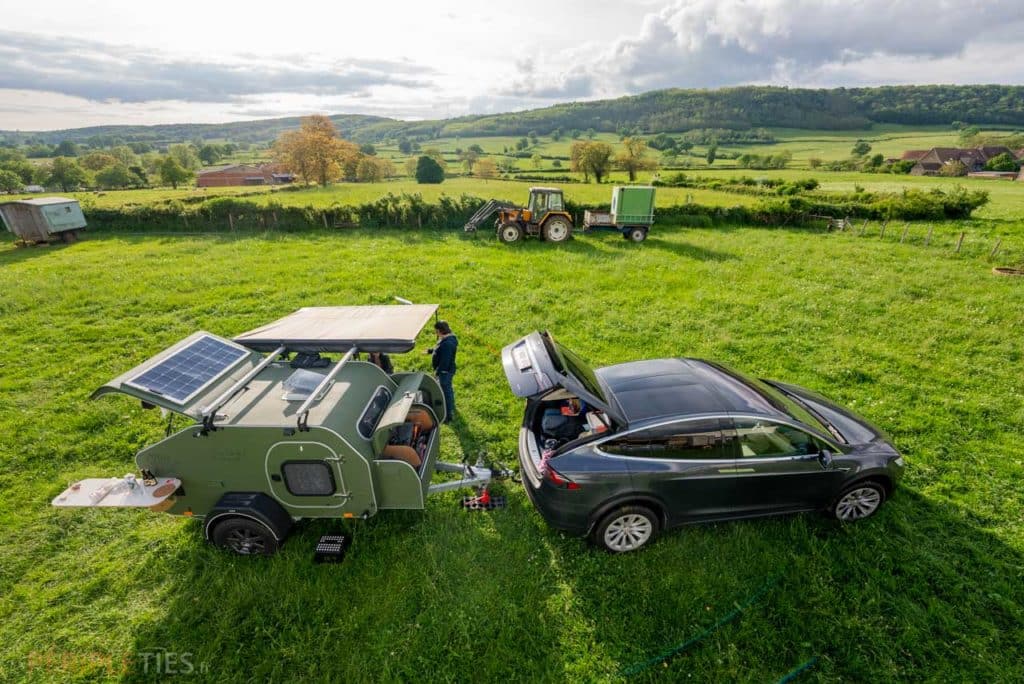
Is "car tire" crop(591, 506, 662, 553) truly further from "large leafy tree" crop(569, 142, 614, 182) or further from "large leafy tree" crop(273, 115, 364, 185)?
"large leafy tree" crop(569, 142, 614, 182)

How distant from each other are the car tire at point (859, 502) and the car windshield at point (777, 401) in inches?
29.4

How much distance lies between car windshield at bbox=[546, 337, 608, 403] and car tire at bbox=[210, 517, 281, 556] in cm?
377

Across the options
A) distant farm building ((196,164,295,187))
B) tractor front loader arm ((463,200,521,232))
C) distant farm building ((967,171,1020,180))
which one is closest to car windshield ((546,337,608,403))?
tractor front loader arm ((463,200,521,232))

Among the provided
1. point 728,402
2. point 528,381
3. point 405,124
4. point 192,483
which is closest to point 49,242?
point 192,483

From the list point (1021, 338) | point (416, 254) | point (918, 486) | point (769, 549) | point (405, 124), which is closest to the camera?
point (769, 549)

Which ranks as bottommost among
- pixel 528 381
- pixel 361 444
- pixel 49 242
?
pixel 49 242

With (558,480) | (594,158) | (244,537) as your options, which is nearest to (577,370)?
(558,480)

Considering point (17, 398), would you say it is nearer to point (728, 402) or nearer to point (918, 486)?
point (728, 402)

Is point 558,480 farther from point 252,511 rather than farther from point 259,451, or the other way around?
point 252,511

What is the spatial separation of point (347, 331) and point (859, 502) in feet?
22.8

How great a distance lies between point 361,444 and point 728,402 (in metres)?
4.24

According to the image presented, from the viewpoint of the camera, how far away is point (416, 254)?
17984 millimetres

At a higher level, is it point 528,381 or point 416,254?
point 528,381

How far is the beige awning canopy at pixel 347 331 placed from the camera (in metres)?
5.61
